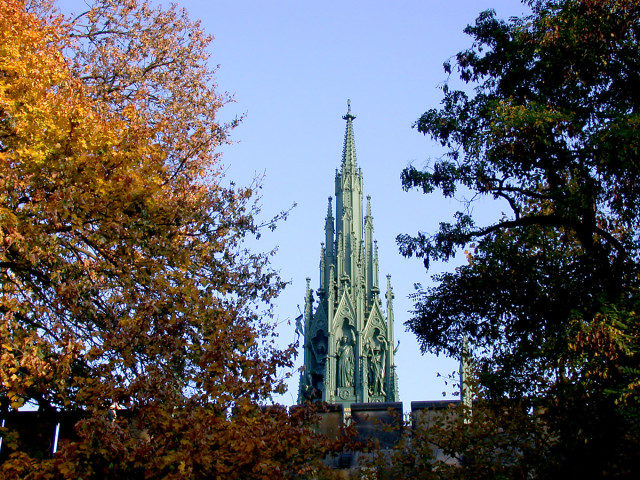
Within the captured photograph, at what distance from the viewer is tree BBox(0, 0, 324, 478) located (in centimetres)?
1045

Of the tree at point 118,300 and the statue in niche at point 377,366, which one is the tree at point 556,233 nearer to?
the tree at point 118,300

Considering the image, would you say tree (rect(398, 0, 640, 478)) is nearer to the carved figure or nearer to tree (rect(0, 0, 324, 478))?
tree (rect(0, 0, 324, 478))

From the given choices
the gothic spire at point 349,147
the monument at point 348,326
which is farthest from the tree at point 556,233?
the gothic spire at point 349,147

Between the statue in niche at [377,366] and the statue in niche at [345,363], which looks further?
the statue in niche at [377,366]

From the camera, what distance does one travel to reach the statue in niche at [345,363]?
37.8 meters

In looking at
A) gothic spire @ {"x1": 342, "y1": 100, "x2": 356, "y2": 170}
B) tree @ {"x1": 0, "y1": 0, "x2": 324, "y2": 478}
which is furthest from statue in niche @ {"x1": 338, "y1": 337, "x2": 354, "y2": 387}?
tree @ {"x1": 0, "y1": 0, "x2": 324, "y2": 478}

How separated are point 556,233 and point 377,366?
26.0 metres

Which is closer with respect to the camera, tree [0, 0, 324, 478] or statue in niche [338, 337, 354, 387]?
tree [0, 0, 324, 478]

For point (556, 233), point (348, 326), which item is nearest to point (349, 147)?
point (348, 326)

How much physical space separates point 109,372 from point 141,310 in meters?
0.97

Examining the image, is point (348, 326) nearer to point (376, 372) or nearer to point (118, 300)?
point (376, 372)

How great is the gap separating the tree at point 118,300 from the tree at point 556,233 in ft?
10.4

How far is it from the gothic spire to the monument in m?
2.98

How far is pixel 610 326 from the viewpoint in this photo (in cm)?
989
